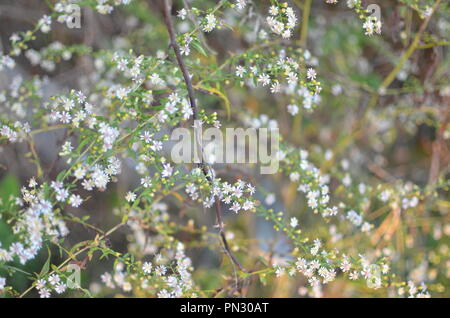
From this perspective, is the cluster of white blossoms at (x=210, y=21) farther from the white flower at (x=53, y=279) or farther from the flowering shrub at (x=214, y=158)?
the white flower at (x=53, y=279)

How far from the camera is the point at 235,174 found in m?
1.51

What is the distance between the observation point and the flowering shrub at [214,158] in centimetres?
109

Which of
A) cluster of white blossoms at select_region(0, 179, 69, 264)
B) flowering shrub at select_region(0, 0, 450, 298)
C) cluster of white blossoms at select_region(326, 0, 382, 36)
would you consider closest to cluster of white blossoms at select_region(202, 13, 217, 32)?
flowering shrub at select_region(0, 0, 450, 298)

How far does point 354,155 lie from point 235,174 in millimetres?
828

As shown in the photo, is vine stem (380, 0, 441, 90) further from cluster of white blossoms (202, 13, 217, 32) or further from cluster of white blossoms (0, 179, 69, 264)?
cluster of white blossoms (0, 179, 69, 264)

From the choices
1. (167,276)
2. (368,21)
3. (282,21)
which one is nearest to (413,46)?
(368,21)

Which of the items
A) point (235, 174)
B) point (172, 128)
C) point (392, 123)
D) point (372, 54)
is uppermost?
point (372, 54)

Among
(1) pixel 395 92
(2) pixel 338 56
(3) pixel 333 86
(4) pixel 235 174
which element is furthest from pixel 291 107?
(2) pixel 338 56

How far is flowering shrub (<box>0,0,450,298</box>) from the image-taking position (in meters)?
1.09

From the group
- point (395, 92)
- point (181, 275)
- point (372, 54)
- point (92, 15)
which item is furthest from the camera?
point (372, 54)

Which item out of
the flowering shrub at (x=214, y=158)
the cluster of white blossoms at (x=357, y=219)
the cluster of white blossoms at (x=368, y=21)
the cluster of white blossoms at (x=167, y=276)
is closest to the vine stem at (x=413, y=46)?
the flowering shrub at (x=214, y=158)

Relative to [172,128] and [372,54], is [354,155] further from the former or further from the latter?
[172,128]

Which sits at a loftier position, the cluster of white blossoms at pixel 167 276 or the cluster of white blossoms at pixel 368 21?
the cluster of white blossoms at pixel 368 21

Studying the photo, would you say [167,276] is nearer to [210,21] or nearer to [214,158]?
[214,158]
